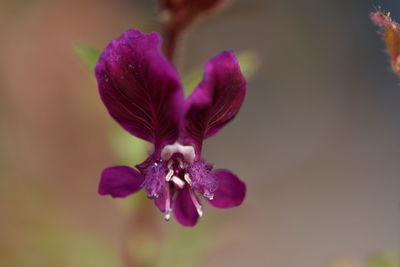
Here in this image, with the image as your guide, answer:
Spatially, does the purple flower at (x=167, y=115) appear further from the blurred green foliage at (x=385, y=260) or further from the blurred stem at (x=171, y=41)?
the blurred green foliage at (x=385, y=260)

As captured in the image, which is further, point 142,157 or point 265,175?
point 265,175

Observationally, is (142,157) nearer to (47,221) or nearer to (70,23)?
(47,221)

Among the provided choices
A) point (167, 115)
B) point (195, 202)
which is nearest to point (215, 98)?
point (167, 115)

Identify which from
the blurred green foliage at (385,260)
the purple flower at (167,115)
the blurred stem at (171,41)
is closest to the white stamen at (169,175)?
the purple flower at (167,115)

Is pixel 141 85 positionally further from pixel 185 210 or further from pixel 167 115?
pixel 185 210

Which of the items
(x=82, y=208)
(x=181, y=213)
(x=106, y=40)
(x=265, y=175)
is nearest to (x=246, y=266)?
(x=265, y=175)

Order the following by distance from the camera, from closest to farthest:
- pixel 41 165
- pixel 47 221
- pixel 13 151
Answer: pixel 47 221 → pixel 13 151 → pixel 41 165
